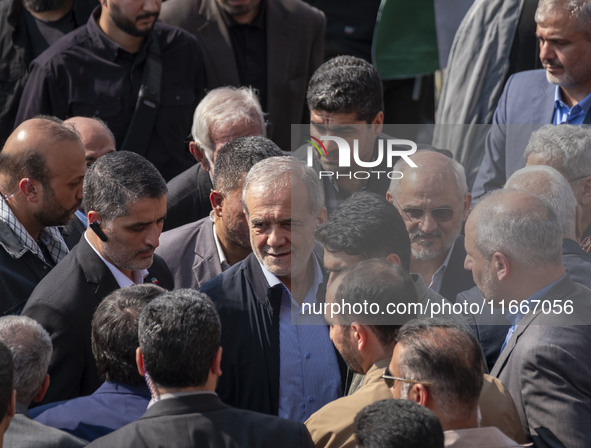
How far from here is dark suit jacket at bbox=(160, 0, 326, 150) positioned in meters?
6.79

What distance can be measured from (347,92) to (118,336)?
212 cm

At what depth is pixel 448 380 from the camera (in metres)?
3.42

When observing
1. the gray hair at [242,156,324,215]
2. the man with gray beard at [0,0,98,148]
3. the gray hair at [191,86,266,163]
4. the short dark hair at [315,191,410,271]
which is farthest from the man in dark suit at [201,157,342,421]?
the man with gray beard at [0,0,98,148]

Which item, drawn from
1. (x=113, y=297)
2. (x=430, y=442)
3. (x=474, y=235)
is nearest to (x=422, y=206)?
(x=474, y=235)

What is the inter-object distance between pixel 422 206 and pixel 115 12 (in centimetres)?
259

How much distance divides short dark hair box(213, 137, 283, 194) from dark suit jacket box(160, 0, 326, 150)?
175cm

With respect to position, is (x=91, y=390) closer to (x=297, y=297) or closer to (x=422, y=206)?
(x=297, y=297)

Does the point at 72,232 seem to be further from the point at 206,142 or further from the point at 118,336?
the point at 118,336

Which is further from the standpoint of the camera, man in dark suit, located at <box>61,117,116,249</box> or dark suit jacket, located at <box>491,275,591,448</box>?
man in dark suit, located at <box>61,117,116,249</box>

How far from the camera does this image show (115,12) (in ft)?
20.7

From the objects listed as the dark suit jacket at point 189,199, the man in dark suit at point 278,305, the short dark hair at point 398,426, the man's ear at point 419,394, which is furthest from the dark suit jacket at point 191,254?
the short dark hair at point 398,426

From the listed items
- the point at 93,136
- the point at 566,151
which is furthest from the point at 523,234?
the point at 93,136

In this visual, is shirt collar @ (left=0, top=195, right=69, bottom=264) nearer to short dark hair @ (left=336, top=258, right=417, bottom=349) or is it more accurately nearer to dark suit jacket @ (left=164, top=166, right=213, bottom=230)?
dark suit jacket @ (left=164, top=166, right=213, bottom=230)

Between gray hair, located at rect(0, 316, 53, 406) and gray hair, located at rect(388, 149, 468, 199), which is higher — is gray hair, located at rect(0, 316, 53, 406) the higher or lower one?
the lower one
